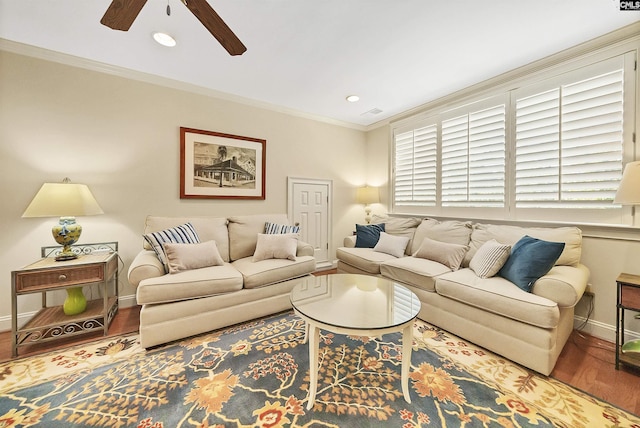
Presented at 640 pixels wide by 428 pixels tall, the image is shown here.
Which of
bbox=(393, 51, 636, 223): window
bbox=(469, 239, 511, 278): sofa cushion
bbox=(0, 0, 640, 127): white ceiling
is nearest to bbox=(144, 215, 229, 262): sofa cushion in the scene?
bbox=(0, 0, 640, 127): white ceiling

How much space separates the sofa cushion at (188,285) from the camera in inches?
77.8

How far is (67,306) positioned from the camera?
221 cm

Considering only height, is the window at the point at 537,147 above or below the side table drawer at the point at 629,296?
above

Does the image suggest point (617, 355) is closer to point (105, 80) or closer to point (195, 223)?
point (195, 223)

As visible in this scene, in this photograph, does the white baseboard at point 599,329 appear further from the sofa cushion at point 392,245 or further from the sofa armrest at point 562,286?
the sofa cushion at point 392,245

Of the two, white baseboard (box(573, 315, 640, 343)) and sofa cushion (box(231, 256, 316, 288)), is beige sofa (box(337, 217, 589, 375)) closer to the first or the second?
white baseboard (box(573, 315, 640, 343))

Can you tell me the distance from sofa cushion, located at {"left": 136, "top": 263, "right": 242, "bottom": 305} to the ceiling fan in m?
1.76

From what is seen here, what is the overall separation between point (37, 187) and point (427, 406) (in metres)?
3.68

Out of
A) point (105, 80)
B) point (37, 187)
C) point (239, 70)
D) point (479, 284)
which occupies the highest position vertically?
point (239, 70)

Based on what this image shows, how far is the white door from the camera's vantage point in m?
3.93

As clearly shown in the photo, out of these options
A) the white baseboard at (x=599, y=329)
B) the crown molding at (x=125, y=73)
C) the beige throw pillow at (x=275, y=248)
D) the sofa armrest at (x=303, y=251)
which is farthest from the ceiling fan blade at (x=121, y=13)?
the white baseboard at (x=599, y=329)

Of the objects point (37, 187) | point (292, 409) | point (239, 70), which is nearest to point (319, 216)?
point (239, 70)

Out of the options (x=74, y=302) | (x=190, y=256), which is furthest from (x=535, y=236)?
(x=74, y=302)

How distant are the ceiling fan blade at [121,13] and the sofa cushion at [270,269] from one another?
1991 millimetres
